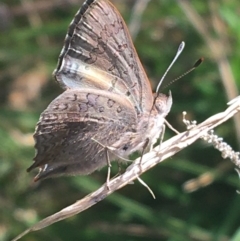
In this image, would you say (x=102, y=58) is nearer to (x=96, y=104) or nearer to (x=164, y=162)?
(x=96, y=104)

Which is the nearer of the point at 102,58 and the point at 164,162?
the point at 102,58

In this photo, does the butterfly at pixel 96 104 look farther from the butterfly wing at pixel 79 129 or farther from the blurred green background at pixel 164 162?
the blurred green background at pixel 164 162

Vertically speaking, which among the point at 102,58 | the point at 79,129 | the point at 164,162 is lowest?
the point at 164,162

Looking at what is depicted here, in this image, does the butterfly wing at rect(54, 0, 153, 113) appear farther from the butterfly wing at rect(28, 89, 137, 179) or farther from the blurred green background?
the blurred green background

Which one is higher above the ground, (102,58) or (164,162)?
(102,58)

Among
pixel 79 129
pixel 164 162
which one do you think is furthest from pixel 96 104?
pixel 164 162

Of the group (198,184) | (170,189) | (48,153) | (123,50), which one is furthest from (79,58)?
(170,189)
